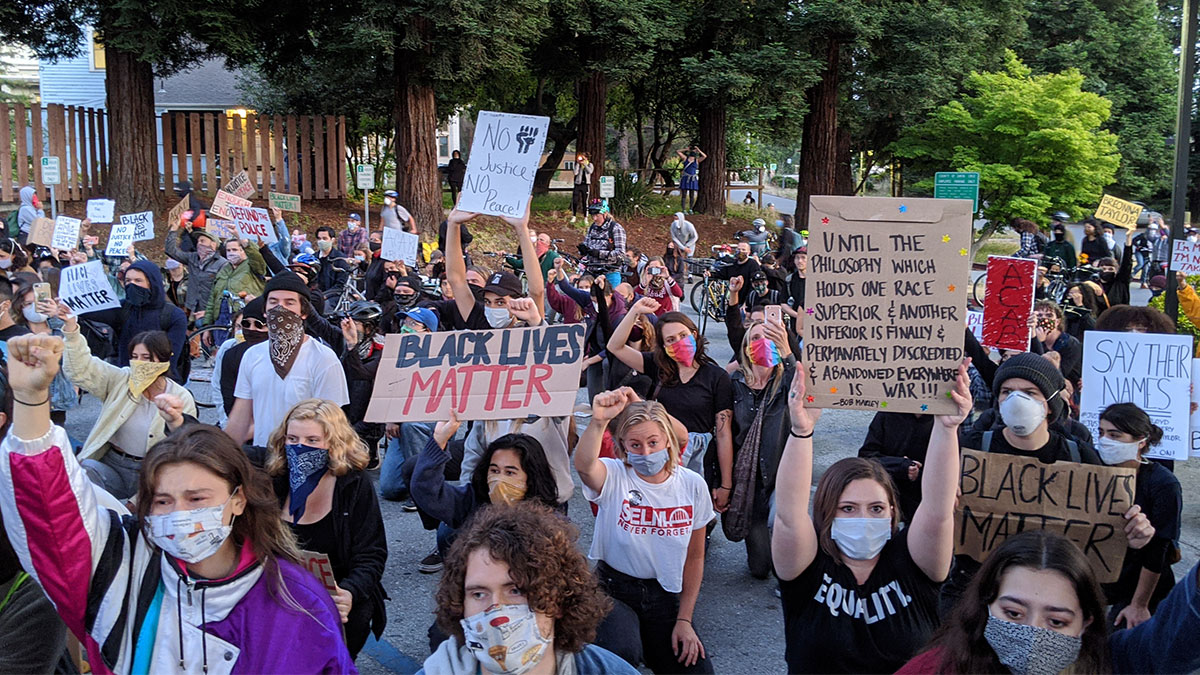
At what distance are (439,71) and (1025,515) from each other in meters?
18.8

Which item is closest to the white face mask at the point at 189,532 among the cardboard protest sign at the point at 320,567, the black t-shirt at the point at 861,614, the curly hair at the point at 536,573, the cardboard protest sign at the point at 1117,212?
the curly hair at the point at 536,573

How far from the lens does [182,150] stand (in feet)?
75.4

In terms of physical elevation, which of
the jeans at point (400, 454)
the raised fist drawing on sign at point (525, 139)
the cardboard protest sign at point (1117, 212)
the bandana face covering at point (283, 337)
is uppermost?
the raised fist drawing on sign at point (525, 139)

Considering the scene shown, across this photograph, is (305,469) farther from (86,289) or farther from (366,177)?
(366,177)

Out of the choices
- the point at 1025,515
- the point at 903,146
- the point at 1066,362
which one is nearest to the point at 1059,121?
the point at 903,146

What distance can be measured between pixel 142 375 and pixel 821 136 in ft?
85.5

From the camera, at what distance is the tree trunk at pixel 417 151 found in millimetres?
22250

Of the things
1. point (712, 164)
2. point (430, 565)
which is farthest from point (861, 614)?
point (712, 164)

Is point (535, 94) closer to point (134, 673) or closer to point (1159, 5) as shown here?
point (1159, 5)

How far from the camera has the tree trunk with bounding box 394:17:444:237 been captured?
2225 centimetres

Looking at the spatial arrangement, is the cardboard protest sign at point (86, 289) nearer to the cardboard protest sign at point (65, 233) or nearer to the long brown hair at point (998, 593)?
the cardboard protest sign at point (65, 233)

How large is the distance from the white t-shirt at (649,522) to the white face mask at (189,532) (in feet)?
5.91

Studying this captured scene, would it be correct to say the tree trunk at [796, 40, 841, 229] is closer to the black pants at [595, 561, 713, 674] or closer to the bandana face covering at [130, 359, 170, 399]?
the bandana face covering at [130, 359, 170, 399]

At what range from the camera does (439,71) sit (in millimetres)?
21078
